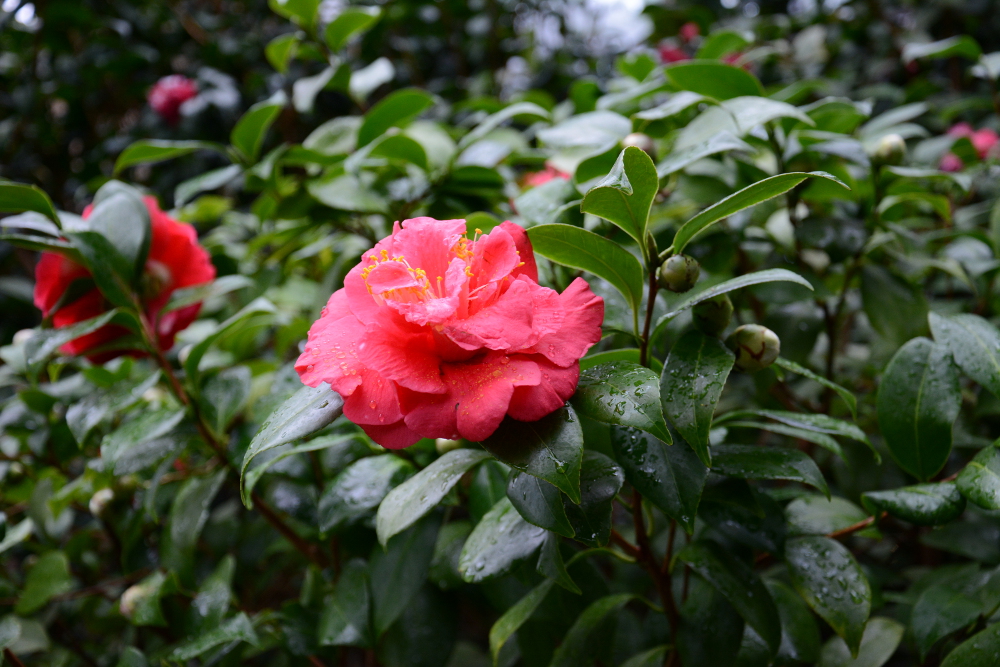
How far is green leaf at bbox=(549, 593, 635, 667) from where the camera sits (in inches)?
26.4

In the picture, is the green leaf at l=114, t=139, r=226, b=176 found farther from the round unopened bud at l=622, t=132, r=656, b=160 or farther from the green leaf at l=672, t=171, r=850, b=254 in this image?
the green leaf at l=672, t=171, r=850, b=254

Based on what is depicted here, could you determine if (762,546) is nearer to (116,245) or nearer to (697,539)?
(697,539)

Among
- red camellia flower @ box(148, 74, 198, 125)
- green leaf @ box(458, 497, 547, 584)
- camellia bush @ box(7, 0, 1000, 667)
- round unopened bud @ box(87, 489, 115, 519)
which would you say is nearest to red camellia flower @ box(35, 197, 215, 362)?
camellia bush @ box(7, 0, 1000, 667)

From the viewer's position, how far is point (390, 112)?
95cm

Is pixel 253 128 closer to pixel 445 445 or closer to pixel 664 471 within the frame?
pixel 445 445

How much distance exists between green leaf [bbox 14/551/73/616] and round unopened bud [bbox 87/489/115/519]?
80mm

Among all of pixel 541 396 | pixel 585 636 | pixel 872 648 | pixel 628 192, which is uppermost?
pixel 628 192

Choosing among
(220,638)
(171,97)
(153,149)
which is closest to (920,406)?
(220,638)

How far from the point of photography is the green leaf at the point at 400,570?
73 cm

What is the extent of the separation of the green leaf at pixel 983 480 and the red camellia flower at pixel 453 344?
348 mm

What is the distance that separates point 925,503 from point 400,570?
1.72 feet

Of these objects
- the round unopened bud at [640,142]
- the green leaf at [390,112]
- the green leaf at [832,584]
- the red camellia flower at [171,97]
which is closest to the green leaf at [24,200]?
the green leaf at [390,112]

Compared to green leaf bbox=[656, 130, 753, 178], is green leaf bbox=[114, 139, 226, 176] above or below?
below

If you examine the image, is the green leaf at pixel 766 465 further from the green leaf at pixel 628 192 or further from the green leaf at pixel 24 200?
the green leaf at pixel 24 200
